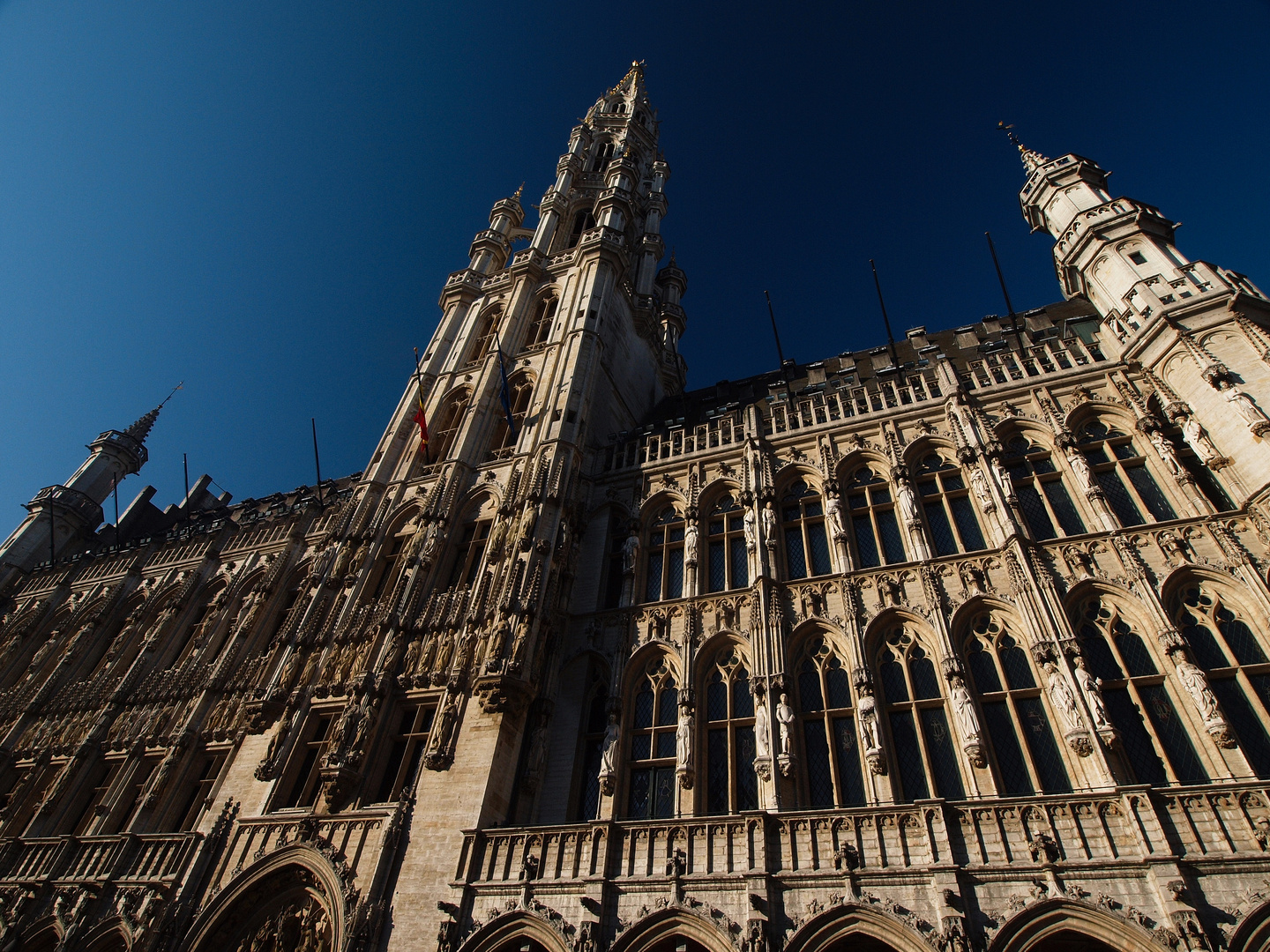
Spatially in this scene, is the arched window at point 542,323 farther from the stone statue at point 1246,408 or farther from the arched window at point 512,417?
the stone statue at point 1246,408

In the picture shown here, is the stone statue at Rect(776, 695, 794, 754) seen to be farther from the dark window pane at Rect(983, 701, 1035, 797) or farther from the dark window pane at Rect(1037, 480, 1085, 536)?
the dark window pane at Rect(1037, 480, 1085, 536)

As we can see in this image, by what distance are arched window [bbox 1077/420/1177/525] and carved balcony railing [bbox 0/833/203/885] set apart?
21.0 metres

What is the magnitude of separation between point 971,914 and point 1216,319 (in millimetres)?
14452

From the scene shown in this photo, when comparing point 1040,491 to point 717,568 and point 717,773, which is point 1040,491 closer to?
point 717,568

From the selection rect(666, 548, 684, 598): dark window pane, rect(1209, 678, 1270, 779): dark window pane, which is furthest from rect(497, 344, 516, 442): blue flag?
rect(1209, 678, 1270, 779): dark window pane

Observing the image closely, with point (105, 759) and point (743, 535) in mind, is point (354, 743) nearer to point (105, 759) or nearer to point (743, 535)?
point (743, 535)

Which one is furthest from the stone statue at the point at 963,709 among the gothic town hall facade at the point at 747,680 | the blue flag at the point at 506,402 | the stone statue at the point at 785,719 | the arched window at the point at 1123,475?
the blue flag at the point at 506,402

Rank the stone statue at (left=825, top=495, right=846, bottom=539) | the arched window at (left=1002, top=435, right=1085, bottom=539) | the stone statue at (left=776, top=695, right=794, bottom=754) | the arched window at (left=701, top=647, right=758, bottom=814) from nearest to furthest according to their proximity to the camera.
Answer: the stone statue at (left=776, top=695, right=794, bottom=754) → the arched window at (left=701, top=647, right=758, bottom=814) → the arched window at (left=1002, top=435, right=1085, bottom=539) → the stone statue at (left=825, top=495, right=846, bottom=539)

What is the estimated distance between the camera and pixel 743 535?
19266 mm

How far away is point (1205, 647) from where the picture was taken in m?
13.5

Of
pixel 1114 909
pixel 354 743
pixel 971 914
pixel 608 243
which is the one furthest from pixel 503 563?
pixel 608 243

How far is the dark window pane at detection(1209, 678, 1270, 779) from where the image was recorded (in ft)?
39.1

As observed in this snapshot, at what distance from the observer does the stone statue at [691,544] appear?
18688mm

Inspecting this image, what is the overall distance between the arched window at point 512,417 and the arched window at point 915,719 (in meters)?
12.5
